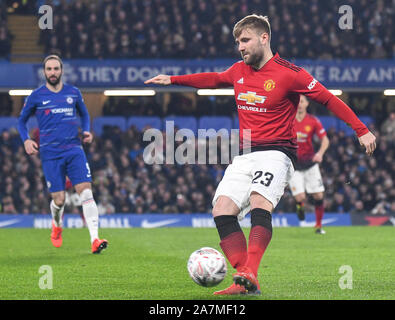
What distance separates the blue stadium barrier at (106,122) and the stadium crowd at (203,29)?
2076 millimetres

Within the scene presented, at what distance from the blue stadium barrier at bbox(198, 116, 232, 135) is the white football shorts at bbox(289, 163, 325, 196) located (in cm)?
922

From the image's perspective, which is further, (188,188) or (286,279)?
(188,188)

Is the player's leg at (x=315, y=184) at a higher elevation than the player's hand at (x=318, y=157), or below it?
below

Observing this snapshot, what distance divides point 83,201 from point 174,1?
16.1 m

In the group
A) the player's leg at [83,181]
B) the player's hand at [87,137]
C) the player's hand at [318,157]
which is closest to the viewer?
the player's hand at [87,137]

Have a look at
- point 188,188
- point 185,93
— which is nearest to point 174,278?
point 188,188

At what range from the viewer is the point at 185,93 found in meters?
25.7

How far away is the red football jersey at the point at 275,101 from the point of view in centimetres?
680

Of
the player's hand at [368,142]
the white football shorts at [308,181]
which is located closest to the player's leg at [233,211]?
the player's hand at [368,142]

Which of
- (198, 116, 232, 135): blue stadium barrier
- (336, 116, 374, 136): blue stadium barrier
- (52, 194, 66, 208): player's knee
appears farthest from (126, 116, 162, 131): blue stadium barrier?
(52, 194, 66, 208): player's knee

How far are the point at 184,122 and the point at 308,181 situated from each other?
9663 mm

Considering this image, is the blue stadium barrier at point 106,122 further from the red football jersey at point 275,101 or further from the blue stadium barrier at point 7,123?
the red football jersey at point 275,101

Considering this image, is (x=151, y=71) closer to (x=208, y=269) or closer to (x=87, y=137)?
(x=87, y=137)
